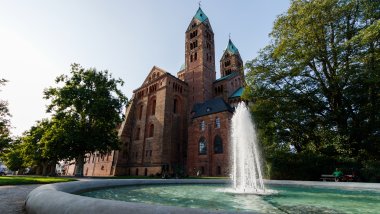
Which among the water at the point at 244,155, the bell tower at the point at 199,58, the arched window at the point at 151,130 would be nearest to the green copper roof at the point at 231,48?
the bell tower at the point at 199,58

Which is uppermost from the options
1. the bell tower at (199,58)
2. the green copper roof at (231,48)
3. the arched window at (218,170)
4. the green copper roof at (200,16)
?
the green copper roof at (200,16)

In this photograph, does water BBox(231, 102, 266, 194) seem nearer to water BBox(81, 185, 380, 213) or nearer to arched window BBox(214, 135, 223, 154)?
water BBox(81, 185, 380, 213)

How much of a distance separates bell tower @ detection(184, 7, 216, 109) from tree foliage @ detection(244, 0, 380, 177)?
2596 centimetres

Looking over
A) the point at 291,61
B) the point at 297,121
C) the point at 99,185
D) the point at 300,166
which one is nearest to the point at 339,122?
the point at 297,121

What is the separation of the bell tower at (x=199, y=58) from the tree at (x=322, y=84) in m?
26.0

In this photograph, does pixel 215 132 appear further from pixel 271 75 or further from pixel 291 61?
pixel 291 61

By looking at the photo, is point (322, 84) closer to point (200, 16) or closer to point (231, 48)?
point (200, 16)

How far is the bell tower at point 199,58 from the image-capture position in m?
49.9

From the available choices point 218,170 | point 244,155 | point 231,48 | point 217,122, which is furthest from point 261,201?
point 231,48

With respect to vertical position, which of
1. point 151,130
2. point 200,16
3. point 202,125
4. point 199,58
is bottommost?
point 151,130

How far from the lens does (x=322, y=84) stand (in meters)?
21.3

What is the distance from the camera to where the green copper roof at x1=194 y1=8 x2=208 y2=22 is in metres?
57.1

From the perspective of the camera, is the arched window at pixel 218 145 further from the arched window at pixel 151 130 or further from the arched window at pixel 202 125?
the arched window at pixel 151 130

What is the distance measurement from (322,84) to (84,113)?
1038 inches
